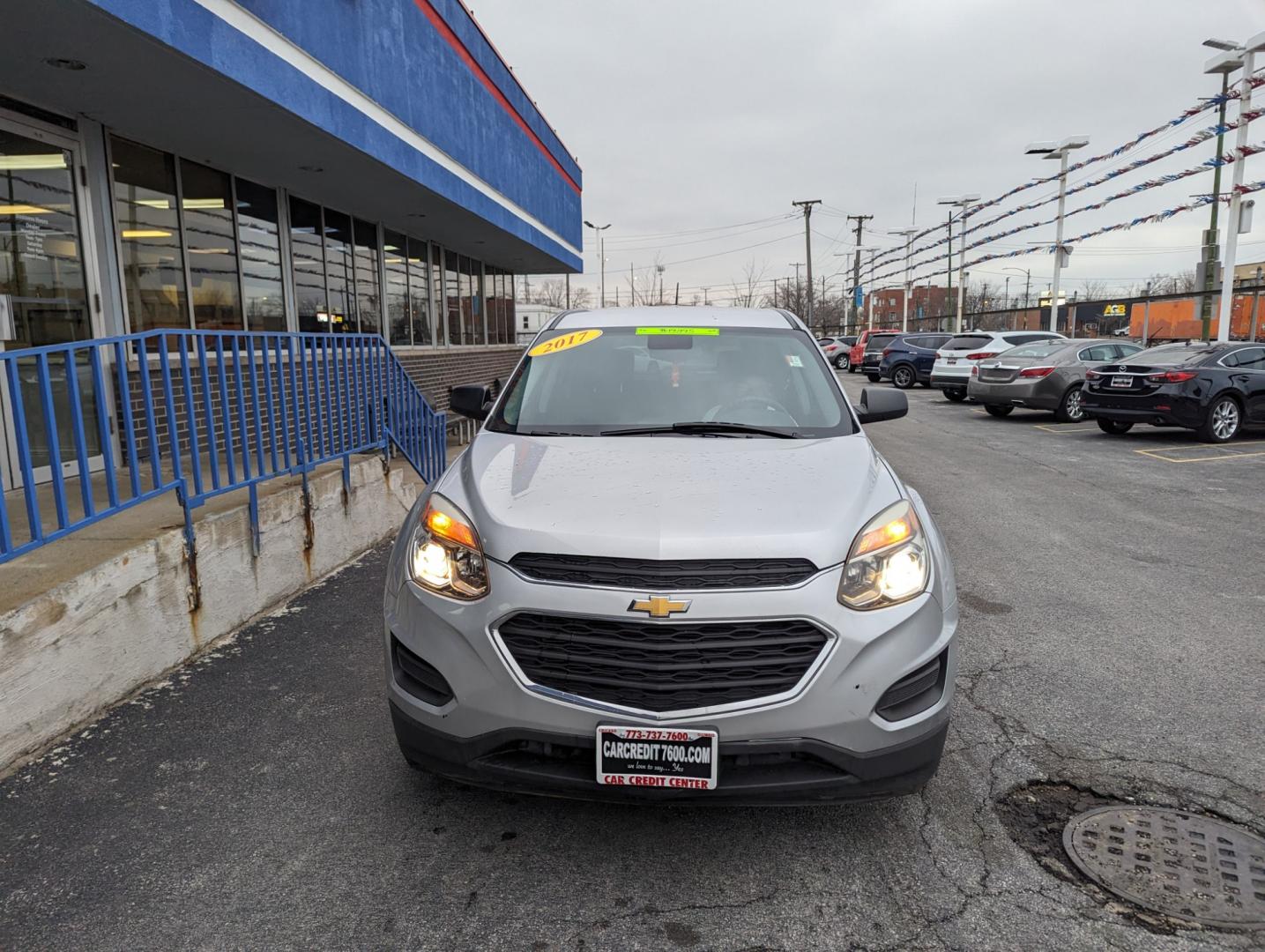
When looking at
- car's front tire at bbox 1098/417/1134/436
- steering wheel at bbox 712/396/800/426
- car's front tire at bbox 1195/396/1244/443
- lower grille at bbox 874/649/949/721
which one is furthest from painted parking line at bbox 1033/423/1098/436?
lower grille at bbox 874/649/949/721

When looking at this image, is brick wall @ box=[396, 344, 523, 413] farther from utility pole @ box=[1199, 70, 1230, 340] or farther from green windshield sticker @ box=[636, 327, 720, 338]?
utility pole @ box=[1199, 70, 1230, 340]

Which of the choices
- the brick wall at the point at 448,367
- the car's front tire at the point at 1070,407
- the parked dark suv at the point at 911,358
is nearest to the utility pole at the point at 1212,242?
the parked dark suv at the point at 911,358

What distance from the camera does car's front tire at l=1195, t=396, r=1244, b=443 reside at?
481 inches

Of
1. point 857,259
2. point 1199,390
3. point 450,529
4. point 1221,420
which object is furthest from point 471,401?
point 857,259

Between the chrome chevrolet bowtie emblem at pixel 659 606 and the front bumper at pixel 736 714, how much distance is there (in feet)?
0.09

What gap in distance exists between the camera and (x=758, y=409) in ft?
12.2

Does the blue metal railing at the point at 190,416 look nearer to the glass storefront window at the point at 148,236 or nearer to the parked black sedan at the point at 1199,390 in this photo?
the glass storefront window at the point at 148,236

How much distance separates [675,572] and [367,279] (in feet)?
41.1

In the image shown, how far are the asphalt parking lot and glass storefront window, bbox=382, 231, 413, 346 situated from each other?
1073 centimetres

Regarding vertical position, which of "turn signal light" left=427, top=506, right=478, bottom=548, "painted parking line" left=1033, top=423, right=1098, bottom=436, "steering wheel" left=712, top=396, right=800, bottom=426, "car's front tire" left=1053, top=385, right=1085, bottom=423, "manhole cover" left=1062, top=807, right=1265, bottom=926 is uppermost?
"steering wheel" left=712, top=396, right=800, bottom=426

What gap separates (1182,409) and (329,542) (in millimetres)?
12441

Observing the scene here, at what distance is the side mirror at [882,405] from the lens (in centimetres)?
421

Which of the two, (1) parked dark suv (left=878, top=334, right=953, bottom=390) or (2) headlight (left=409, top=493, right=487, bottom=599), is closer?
(2) headlight (left=409, top=493, right=487, bottom=599)

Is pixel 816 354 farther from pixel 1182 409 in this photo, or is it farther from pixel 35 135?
pixel 1182 409
